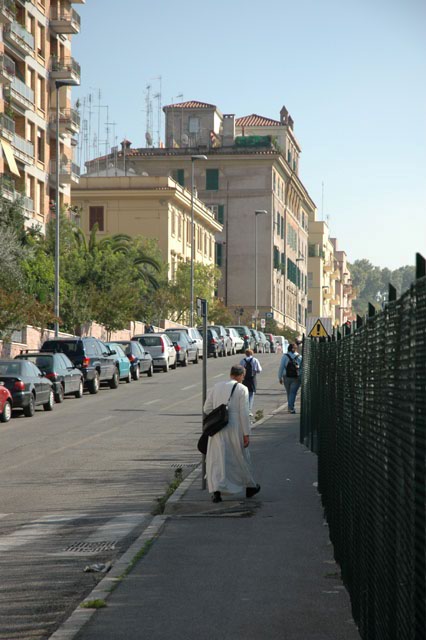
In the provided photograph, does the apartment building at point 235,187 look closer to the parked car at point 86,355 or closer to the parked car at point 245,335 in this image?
the parked car at point 245,335

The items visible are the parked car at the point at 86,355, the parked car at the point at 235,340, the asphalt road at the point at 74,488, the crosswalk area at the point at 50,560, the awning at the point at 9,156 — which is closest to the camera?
the crosswalk area at the point at 50,560

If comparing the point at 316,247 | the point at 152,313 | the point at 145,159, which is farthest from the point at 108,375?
the point at 316,247

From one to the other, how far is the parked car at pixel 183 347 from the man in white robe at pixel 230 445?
141 feet

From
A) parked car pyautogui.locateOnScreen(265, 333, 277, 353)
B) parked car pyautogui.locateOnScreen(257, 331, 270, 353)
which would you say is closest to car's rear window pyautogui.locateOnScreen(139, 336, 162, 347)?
Result: parked car pyautogui.locateOnScreen(257, 331, 270, 353)

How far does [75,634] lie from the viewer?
27.4ft

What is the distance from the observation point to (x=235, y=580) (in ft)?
33.8

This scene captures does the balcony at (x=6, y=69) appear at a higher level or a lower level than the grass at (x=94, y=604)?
higher

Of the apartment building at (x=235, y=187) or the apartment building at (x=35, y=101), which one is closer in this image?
the apartment building at (x=35, y=101)

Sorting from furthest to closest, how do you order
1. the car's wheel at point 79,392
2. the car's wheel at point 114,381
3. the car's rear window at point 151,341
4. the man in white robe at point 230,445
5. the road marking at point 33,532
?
the car's rear window at point 151,341 < the car's wheel at point 114,381 < the car's wheel at point 79,392 < the man in white robe at point 230,445 < the road marking at point 33,532

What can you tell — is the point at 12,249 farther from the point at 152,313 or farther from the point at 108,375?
the point at 152,313

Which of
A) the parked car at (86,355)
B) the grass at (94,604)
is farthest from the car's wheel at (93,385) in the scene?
the grass at (94,604)

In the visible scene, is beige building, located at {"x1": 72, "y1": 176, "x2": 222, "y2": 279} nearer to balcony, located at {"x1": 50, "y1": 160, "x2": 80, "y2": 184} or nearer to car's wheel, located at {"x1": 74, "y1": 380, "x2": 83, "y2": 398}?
balcony, located at {"x1": 50, "y1": 160, "x2": 80, "y2": 184}

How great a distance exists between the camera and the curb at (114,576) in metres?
8.52

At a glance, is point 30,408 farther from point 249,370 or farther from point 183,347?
point 183,347
